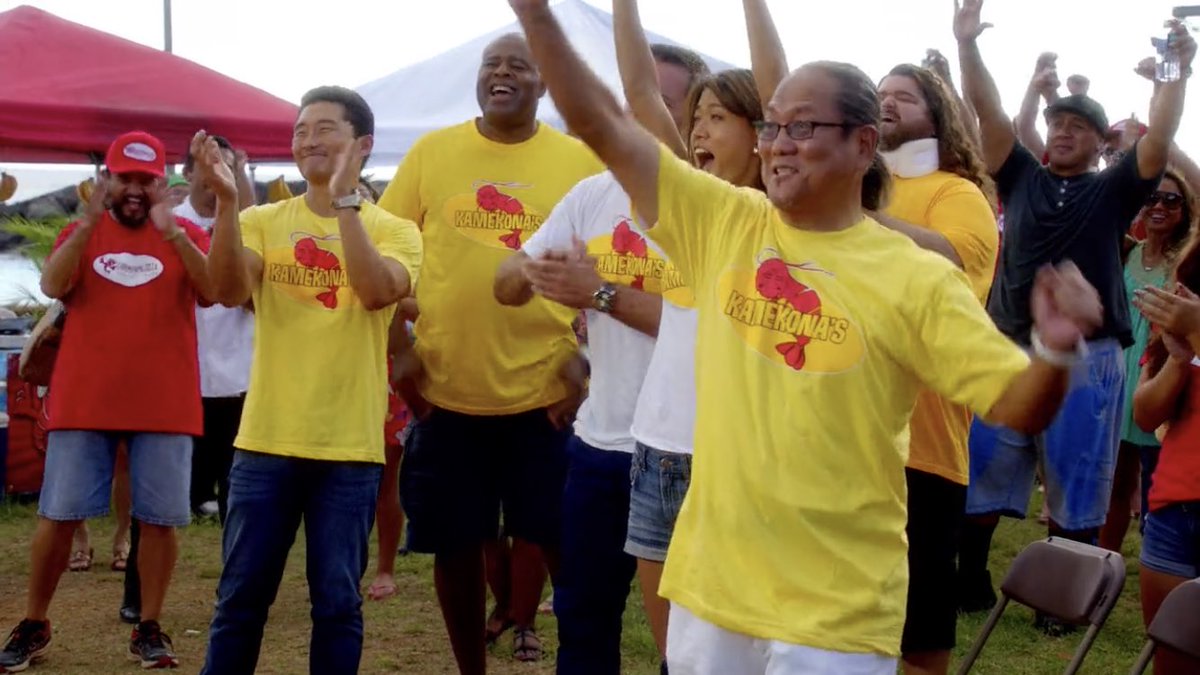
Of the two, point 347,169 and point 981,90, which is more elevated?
point 981,90

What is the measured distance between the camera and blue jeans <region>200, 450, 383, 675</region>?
4.55 m

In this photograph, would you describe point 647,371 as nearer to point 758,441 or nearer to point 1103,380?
point 758,441

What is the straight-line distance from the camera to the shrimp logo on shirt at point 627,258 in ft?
14.4

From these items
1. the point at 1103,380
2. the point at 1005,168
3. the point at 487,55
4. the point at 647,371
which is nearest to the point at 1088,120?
the point at 1005,168

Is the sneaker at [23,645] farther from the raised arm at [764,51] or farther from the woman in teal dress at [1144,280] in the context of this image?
the woman in teal dress at [1144,280]

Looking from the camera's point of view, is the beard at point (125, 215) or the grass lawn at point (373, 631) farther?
the grass lawn at point (373, 631)

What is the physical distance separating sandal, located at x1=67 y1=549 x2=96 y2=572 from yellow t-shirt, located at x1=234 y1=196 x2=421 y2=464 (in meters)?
3.68

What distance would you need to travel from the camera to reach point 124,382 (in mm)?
5879

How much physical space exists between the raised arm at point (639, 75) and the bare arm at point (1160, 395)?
1904 millimetres

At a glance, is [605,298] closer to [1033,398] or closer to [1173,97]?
[1033,398]

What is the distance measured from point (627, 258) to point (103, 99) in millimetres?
7400

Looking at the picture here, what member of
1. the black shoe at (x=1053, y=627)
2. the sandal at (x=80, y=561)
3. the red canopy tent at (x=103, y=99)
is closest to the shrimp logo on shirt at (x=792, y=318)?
the black shoe at (x=1053, y=627)

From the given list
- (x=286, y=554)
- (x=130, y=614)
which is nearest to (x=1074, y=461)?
(x=286, y=554)

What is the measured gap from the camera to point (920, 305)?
285 centimetres
